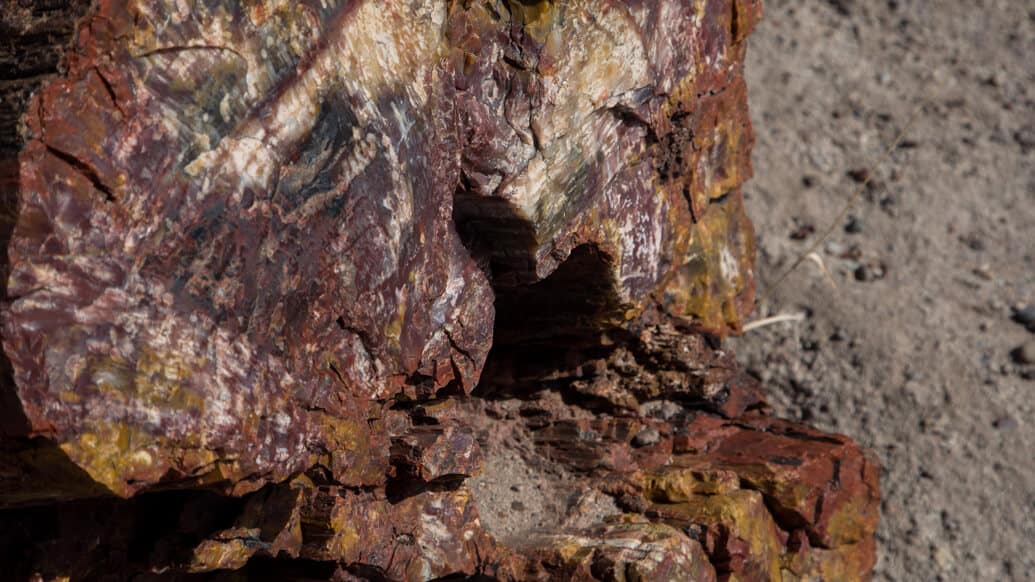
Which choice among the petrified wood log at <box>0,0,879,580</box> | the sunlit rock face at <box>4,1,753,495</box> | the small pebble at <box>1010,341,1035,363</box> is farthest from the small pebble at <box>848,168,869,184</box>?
the sunlit rock face at <box>4,1,753,495</box>

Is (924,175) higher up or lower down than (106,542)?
higher up

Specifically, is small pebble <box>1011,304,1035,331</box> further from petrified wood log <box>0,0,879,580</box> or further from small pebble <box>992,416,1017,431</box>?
petrified wood log <box>0,0,879,580</box>

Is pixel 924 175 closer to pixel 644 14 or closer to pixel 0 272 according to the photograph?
pixel 644 14

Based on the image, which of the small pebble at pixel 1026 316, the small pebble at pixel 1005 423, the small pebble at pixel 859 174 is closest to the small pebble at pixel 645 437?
the small pebble at pixel 1005 423

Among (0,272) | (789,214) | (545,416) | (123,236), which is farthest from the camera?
(789,214)

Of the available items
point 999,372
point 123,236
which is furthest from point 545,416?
point 999,372

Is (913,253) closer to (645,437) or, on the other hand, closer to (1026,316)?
(1026,316)
